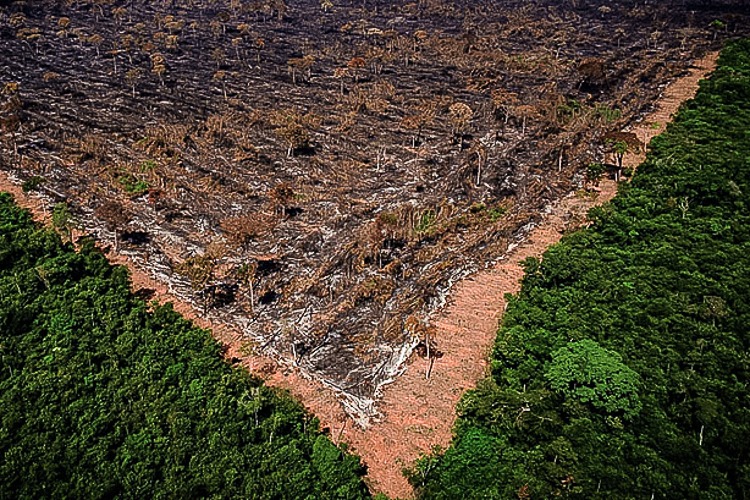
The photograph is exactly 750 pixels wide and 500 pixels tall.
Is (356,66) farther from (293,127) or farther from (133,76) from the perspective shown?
(133,76)

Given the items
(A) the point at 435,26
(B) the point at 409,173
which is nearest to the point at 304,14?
(A) the point at 435,26

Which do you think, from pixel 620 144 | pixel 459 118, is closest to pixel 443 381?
pixel 620 144

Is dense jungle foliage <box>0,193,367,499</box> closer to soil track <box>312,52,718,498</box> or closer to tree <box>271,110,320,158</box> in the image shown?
soil track <box>312,52,718,498</box>

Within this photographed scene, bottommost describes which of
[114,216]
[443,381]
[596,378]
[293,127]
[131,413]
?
[131,413]

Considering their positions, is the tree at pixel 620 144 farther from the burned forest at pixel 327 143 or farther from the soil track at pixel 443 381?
the soil track at pixel 443 381

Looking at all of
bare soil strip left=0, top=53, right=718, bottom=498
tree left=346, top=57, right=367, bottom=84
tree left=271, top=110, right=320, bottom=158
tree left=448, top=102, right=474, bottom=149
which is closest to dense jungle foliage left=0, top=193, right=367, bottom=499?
bare soil strip left=0, top=53, right=718, bottom=498

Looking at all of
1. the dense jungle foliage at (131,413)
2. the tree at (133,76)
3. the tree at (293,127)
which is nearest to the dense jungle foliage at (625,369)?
the dense jungle foliage at (131,413)
